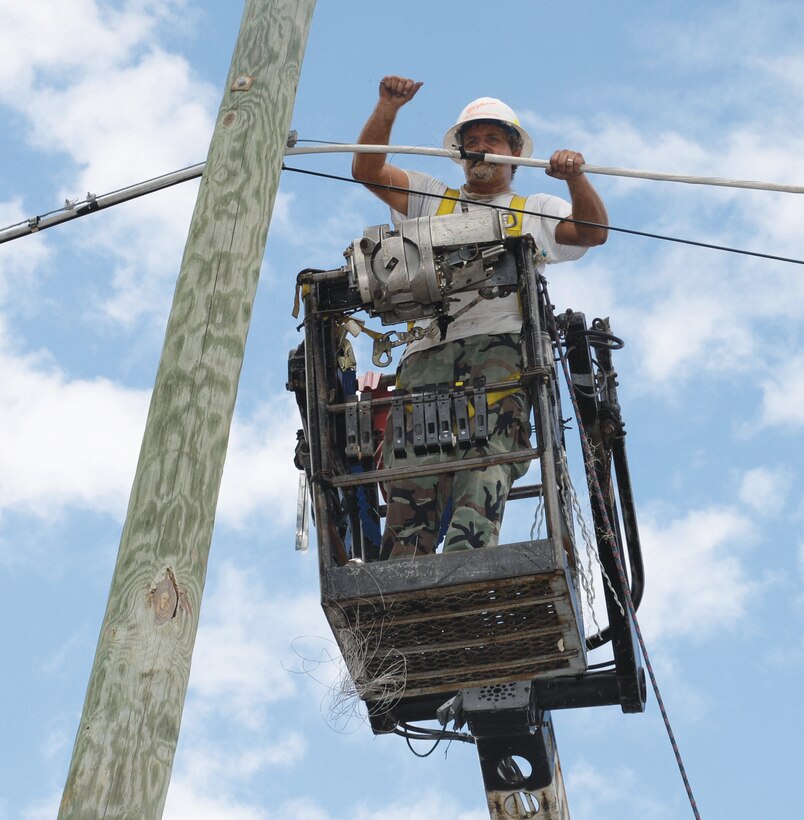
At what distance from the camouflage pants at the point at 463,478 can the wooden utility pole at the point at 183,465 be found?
194 centimetres

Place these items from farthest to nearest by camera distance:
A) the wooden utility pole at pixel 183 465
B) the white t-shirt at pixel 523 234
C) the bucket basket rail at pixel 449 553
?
the white t-shirt at pixel 523 234, the bucket basket rail at pixel 449 553, the wooden utility pole at pixel 183 465

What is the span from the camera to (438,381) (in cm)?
719

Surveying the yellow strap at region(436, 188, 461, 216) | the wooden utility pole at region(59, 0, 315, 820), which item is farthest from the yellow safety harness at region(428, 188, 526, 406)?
the wooden utility pole at region(59, 0, 315, 820)

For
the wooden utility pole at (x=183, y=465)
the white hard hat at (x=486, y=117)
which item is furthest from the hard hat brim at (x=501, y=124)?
the wooden utility pole at (x=183, y=465)

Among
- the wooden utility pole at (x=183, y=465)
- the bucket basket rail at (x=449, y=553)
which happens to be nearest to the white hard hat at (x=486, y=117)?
Answer: the bucket basket rail at (x=449, y=553)

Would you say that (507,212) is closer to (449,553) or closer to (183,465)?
(449,553)

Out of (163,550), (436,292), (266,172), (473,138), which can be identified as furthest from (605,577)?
(163,550)

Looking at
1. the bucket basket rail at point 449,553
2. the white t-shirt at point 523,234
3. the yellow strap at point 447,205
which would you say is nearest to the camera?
the bucket basket rail at point 449,553

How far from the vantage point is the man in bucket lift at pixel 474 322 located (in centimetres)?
Result: 675

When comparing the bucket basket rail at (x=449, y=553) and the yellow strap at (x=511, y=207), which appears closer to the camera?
the bucket basket rail at (x=449, y=553)

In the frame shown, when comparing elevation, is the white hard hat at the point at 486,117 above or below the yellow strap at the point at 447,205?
above

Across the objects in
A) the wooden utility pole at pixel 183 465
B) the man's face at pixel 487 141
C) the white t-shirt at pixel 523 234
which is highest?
the man's face at pixel 487 141

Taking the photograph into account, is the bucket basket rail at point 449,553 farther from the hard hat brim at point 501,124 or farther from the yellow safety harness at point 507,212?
the hard hat brim at point 501,124

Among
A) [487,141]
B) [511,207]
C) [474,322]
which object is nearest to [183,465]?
[474,322]
